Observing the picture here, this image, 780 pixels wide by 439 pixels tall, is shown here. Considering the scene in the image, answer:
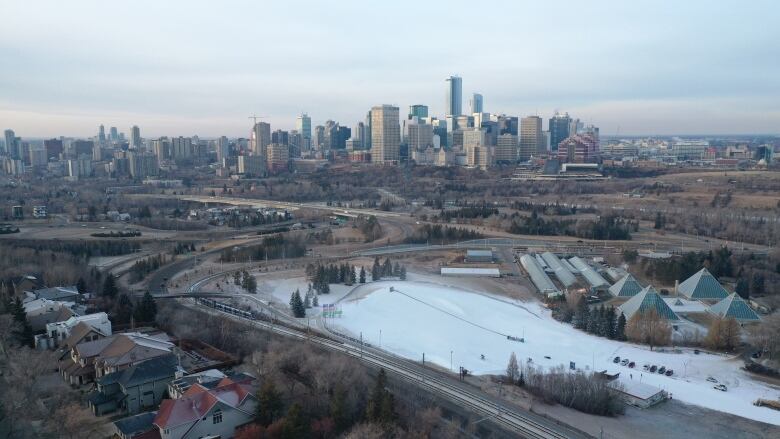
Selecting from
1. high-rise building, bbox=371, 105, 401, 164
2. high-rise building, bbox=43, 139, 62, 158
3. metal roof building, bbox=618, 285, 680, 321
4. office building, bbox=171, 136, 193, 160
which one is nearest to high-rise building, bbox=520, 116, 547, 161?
high-rise building, bbox=371, 105, 401, 164

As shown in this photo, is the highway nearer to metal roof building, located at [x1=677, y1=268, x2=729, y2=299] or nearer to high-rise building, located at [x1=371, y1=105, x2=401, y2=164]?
metal roof building, located at [x1=677, y1=268, x2=729, y2=299]

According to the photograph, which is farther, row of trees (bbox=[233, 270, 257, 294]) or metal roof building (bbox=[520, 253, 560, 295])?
metal roof building (bbox=[520, 253, 560, 295])

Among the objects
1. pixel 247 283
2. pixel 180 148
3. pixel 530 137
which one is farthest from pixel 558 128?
pixel 247 283

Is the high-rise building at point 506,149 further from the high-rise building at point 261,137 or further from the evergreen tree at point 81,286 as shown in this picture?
the evergreen tree at point 81,286

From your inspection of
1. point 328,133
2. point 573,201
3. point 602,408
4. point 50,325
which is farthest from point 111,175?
point 602,408

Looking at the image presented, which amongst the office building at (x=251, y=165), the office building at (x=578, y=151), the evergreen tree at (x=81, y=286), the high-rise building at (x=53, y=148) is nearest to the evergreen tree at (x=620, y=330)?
the evergreen tree at (x=81, y=286)

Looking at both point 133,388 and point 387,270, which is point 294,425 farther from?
point 387,270
